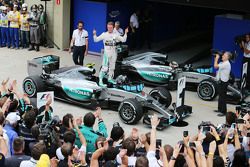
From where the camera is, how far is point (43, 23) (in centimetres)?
1964

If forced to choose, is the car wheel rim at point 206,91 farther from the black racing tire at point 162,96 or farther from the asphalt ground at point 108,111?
the black racing tire at point 162,96

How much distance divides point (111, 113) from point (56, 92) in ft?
4.98

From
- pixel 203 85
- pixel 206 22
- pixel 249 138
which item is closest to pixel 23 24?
pixel 203 85

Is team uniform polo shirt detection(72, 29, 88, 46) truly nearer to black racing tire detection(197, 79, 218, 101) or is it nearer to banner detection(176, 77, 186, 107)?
black racing tire detection(197, 79, 218, 101)

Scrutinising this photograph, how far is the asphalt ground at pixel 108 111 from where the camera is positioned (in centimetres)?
1214

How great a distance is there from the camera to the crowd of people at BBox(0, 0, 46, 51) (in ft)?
63.0

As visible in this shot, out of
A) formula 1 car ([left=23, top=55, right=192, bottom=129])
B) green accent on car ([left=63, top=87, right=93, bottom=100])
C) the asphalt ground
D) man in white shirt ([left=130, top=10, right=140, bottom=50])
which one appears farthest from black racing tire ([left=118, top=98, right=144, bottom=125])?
man in white shirt ([left=130, top=10, right=140, bottom=50])

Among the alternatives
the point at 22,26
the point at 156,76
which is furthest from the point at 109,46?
the point at 22,26

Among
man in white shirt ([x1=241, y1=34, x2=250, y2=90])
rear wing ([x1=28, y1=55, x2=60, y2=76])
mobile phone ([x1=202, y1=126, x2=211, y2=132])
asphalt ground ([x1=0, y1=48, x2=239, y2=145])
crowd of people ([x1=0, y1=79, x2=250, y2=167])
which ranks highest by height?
man in white shirt ([x1=241, y1=34, x2=250, y2=90])

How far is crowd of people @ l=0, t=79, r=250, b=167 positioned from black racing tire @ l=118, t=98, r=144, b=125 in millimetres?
2654

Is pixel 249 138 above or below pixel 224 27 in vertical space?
below

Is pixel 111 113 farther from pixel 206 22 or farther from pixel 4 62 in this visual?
pixel 206 22

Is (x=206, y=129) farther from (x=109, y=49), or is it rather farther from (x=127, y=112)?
(x=109, y=49)

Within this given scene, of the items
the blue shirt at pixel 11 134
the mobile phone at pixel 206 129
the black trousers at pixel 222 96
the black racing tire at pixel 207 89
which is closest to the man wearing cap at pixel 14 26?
the black racing tire at pixel 207 89
